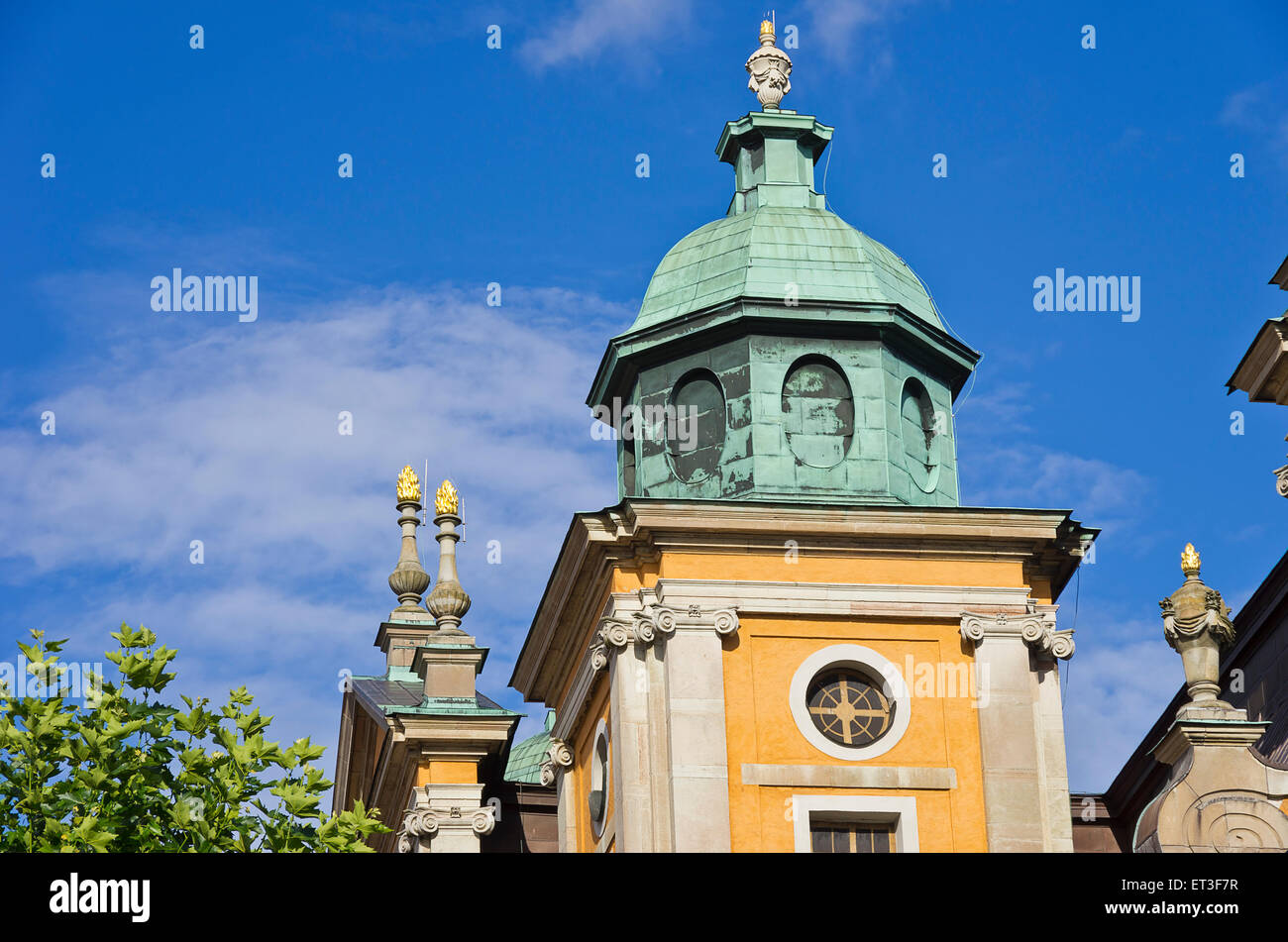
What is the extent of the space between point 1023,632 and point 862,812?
3.58 m

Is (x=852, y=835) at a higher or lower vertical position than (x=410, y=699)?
lower

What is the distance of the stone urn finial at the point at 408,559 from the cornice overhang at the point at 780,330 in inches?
310

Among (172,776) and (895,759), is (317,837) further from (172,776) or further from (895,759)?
(895,759)

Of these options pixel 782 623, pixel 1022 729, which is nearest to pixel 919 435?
pixel 782 623

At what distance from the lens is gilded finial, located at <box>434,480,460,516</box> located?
41.3 metres

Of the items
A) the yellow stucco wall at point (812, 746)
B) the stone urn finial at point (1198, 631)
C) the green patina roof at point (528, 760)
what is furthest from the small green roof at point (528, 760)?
the stone urn finial at point (1198, 631)

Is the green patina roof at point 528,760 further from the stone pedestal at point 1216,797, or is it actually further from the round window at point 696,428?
the stone pedestal at point 1216,797

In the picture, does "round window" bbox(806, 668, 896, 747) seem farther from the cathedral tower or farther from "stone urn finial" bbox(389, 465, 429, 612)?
"stone urn finial" bbox(389, 465, 429, 612)

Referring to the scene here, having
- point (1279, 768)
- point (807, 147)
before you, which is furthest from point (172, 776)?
point (807, 147)

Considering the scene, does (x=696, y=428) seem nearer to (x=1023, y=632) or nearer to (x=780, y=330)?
(x=780, y=330)

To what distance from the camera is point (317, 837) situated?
1053 inches

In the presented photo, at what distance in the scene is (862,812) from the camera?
33188mm
